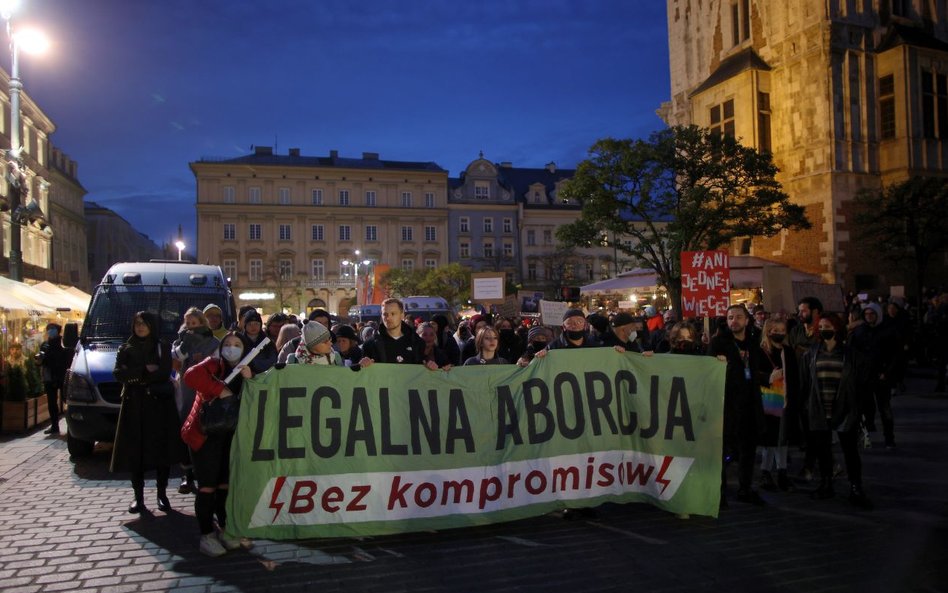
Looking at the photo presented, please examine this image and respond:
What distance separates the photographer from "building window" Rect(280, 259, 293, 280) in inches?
2758

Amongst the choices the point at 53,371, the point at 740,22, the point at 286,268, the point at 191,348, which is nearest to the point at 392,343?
the point at 191,348

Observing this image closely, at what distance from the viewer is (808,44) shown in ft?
88.0

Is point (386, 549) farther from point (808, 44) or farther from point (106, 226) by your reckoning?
point (106, 226)

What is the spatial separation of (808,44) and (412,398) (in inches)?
1068

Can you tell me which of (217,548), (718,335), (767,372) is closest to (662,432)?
(718,335)

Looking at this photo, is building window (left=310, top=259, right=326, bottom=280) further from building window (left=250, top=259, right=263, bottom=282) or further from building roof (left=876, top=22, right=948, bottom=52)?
building roof (left=876, top=22, right=948, bottom=52)

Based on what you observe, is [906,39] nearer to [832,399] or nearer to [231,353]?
[832,399]

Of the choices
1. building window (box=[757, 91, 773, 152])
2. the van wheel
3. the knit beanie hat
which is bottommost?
the van wheel

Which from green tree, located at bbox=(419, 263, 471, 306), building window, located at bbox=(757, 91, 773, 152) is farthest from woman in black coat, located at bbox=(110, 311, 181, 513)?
green tree, located at bbox=(419, 263, 471, 306)

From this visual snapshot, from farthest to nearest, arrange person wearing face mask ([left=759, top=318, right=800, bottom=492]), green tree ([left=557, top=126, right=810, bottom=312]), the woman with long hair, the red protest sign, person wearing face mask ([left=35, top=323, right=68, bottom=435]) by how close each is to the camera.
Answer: green tree ([left=557, top=126, right=810, bottom=312]) < person wearing face mask ([left=35, top=323, right=68, bottom=435]) < the red protest sign < person wearing face mask ([left=759, top=318, right=800, bottom=492]) < the woman with long hair

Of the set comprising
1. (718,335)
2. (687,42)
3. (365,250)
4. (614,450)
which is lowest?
(614,450)

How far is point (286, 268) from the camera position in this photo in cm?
7031

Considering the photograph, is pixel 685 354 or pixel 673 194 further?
pixel 673 194

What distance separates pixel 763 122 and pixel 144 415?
91.4ft
